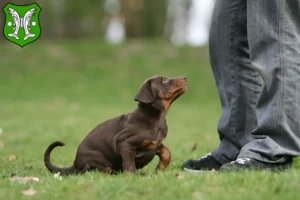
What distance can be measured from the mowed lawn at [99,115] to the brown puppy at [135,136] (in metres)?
0.26

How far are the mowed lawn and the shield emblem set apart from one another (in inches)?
44.3

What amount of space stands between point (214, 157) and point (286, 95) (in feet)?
3.28

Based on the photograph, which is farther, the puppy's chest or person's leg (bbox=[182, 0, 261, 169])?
person's leg (bbox=[182, 0, 261, 169])

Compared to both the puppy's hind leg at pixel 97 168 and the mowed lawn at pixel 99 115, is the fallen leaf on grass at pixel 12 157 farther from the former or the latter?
the puppy's hind leg at pixel 97 168

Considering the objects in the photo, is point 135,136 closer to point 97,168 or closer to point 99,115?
point 97,168

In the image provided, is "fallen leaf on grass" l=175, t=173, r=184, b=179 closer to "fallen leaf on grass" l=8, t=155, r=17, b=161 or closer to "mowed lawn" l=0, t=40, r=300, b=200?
"mowed lawn" l=0, t=40, r=300, b=200

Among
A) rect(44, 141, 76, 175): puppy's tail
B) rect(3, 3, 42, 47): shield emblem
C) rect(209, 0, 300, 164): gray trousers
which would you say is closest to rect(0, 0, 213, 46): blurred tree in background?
rect(3, 3, 42, 47): shield emblem

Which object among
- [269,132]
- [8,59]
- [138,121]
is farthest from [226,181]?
[8,59]

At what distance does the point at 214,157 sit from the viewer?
16.1 feet

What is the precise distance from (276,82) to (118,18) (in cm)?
2432

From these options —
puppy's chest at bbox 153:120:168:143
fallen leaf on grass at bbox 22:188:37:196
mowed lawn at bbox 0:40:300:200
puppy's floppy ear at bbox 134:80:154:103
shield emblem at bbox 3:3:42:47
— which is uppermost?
shield emblem at bbox 3:3:42:47

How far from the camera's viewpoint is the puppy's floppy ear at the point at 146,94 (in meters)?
4.49

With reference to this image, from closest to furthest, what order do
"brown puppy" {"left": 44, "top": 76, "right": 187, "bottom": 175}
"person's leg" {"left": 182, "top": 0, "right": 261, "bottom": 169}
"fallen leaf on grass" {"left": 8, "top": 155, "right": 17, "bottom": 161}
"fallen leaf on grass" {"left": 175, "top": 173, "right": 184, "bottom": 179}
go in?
"fallen leaf on grass" {"left": 175, "top": 173, "right": 184, "bottom": 179} < "brown puppy" {"left": 44, "top": 76, "right": 187, "bottom": 175} < "person's leg" {"left": 182, "top": 0, "right": 261, "bottom": 169} < "fallen leaf on grass" {"left": 8, "top": 155, "right": 17, "bottom": 161}

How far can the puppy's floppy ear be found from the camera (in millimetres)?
4488
